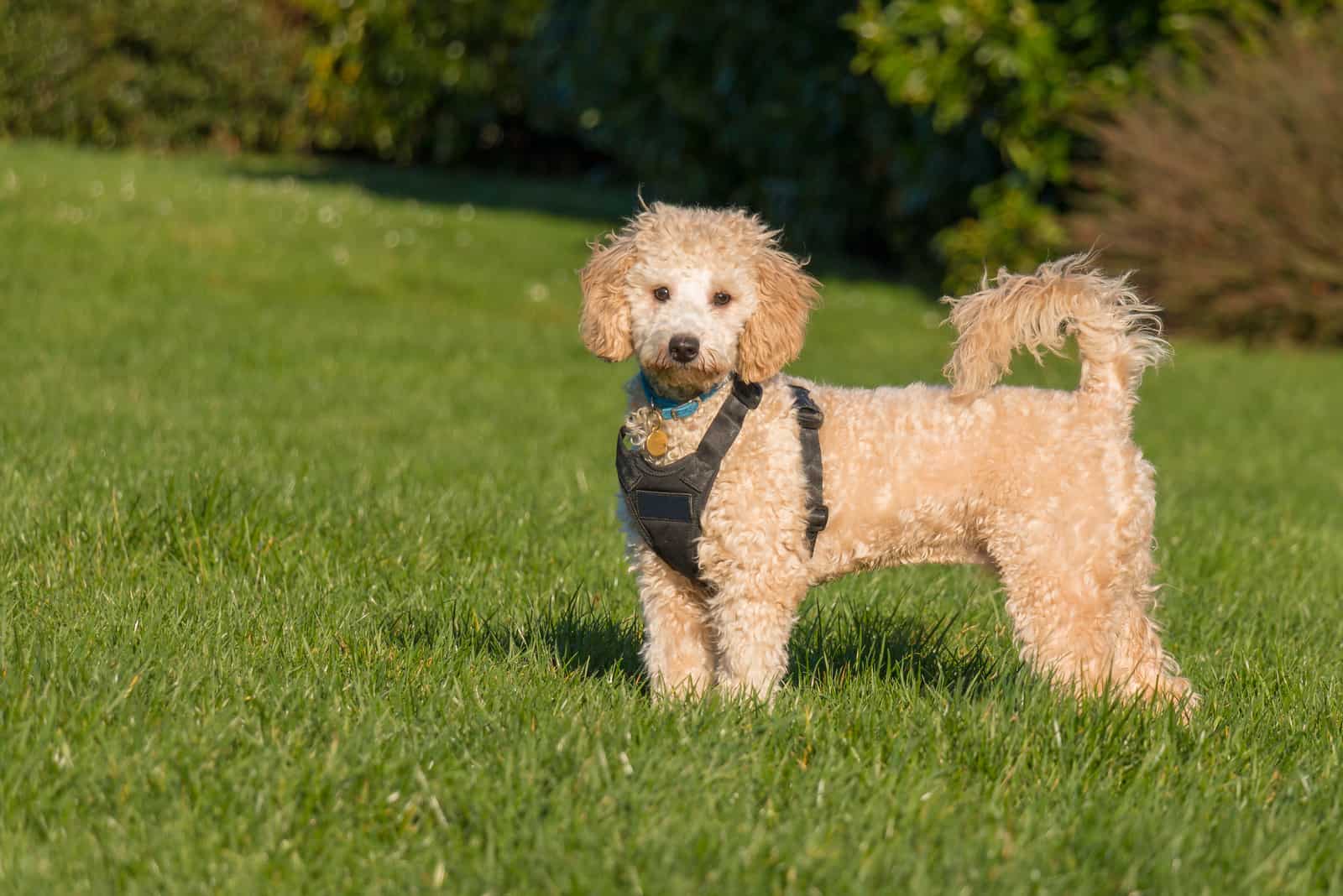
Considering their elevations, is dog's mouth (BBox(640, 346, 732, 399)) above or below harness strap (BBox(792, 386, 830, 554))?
above

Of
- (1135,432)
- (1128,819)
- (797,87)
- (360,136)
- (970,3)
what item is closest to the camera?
(1128,819)

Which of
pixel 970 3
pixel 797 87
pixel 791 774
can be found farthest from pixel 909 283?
pixel 791 774

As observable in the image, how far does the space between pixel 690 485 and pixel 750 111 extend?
1803cm

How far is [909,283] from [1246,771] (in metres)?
17.5

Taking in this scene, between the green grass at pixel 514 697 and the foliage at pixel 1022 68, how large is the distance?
6.95 metres

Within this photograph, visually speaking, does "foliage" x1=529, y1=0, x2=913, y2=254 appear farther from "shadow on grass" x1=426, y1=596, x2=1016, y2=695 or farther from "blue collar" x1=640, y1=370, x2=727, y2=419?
"blue collar" x1=640, y1=370, x2=727, y2=419

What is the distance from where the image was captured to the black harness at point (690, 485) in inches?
186

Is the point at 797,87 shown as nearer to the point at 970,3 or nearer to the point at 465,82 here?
the point at 970,3

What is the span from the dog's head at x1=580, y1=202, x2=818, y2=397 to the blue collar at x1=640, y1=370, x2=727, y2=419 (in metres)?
0.03

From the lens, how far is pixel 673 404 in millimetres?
4879

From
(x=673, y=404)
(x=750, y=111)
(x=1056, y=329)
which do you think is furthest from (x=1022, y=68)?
(x=673, y=404)

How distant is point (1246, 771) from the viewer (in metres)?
4.29

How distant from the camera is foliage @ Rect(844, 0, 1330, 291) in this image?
55.5ft

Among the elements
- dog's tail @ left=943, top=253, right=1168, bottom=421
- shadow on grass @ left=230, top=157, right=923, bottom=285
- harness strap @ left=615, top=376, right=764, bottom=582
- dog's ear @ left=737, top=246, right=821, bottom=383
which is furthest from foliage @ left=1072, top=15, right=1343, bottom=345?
harness strap @ left=615, top=376, right=764, bottom=582
